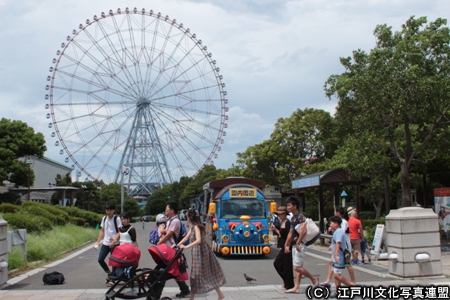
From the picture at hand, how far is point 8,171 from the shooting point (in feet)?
128

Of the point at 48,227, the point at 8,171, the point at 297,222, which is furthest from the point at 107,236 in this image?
the point at 8,171

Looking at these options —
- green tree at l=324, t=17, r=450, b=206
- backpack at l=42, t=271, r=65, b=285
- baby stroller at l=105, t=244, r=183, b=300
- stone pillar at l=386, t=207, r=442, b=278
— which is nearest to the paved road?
backpack at l=42, t=271, r=65, b=285

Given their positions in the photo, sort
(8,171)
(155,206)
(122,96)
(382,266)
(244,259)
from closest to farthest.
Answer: (382,266) < (244,259) < (8,171) < (122,96) < (155,206)

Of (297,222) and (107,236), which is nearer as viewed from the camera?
(297,222)

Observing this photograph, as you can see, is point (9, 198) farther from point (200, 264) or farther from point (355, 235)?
point (200, 264)

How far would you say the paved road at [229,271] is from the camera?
11570 millimetres

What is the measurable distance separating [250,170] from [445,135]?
30839 mm

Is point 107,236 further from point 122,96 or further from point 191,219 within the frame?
point 122,96

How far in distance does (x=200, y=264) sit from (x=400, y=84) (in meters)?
11.7

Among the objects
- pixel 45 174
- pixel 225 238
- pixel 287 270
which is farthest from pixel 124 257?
pixel 45 174

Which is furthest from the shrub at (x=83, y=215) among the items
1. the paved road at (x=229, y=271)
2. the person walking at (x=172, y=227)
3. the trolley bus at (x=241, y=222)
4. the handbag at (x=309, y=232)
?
the handbag at (x=309, y=232)

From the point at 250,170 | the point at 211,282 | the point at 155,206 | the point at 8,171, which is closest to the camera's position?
the point at 211,282

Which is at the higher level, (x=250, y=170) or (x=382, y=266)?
(x=250, y=170)

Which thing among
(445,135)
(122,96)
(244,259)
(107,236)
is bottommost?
(244,259)
